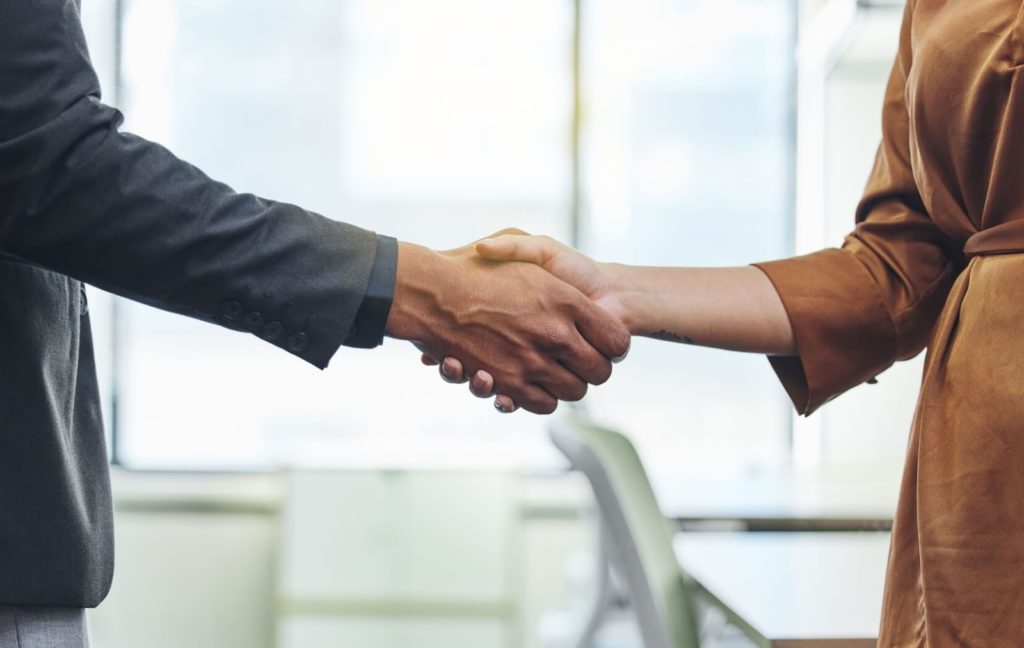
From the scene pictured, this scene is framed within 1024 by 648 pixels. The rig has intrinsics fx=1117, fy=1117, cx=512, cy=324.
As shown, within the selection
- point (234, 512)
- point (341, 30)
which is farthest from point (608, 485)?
point (341, 30)

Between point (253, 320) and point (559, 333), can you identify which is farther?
point (559, 333)

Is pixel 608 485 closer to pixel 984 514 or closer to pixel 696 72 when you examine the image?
pixel 984 514

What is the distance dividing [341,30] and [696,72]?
1170 mm

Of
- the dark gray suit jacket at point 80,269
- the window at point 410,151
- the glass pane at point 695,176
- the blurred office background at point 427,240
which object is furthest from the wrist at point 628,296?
the glass pane at point 695,176

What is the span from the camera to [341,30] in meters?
3.59

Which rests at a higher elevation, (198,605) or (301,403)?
(301,403)

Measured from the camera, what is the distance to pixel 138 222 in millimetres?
1002

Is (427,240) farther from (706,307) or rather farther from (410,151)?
(706,307)

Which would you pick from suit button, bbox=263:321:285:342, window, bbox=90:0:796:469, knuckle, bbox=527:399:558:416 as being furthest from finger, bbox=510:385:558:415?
window, bbox=90:0:796:469

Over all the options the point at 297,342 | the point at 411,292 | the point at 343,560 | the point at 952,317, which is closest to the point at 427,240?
the point at 343,560

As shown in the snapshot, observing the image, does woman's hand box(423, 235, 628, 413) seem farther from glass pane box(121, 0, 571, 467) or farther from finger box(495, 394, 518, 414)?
glass pane box(121, 0, 571, 467)

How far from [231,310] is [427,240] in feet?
8.32

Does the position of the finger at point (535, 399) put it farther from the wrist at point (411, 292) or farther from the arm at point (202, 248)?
the wrist at point (411, 292)

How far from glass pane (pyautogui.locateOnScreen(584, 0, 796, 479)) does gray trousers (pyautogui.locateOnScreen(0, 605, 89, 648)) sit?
9.25ft
